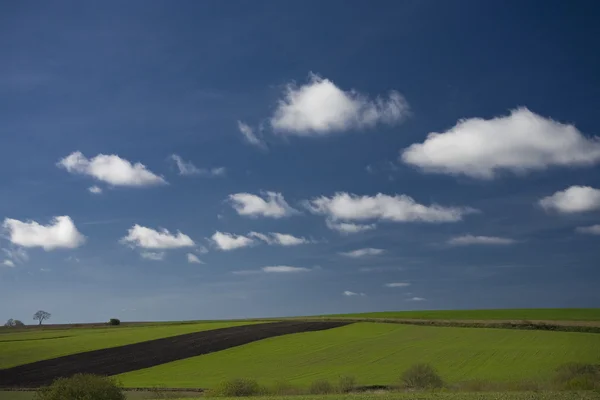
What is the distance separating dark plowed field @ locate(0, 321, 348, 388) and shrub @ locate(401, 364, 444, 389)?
33.4 m

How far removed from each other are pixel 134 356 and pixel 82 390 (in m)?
43.4

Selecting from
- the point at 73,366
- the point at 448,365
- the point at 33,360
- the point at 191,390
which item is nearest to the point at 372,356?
the point at 448,365

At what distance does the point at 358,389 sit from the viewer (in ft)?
141

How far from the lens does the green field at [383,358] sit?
167 feet

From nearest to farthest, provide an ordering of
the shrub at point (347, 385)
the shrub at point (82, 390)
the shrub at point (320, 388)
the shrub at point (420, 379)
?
1. the shrub at point (82, 390)
2. the shrub at point (320, 388)
3. the shrub at point (420, 379)
4. the shrub at point (347, 385)

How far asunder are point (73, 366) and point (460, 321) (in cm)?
6666

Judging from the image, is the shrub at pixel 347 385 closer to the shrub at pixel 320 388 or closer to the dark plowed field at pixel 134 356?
the shrub at pixel 320 388

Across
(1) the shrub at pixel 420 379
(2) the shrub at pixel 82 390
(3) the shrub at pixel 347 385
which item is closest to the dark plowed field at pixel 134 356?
(2) the shrub at pixel 82 390

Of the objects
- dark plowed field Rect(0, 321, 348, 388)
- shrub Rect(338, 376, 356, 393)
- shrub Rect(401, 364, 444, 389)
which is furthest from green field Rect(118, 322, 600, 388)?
dark plowed field Rect(0, 321, 348, 388)

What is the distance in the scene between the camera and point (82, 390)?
99.2 ft

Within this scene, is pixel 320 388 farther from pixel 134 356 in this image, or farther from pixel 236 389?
pixel 134 356

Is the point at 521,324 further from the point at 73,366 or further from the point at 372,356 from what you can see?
the point at 73,366

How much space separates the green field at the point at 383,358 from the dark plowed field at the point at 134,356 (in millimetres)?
3805

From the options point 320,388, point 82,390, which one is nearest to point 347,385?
point 320,388
